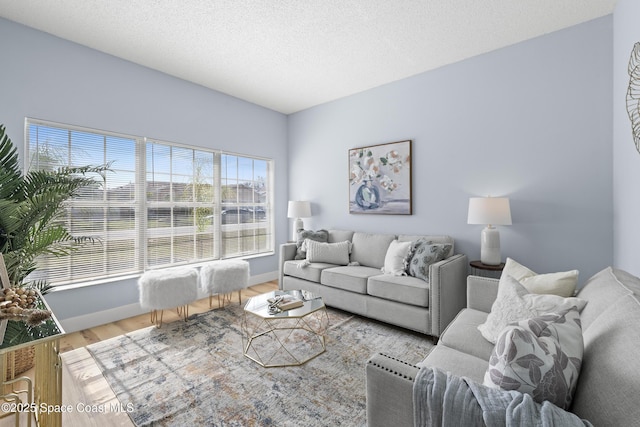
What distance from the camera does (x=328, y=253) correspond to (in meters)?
3.66

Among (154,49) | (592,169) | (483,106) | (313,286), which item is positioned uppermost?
(154,49)

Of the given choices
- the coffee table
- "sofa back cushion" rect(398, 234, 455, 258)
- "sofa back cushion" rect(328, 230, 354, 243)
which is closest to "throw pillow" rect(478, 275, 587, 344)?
the coffee table

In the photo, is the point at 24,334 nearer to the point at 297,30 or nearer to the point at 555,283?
the point at 555,283

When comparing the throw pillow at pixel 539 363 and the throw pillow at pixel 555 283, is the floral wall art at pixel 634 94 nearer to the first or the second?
the throw pillow at pixel 555 283

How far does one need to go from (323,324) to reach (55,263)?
2754 mm

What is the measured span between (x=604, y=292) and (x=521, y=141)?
2133mm

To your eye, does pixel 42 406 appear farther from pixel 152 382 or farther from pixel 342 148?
pixel 342 148

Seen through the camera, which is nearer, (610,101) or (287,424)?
(287,424)

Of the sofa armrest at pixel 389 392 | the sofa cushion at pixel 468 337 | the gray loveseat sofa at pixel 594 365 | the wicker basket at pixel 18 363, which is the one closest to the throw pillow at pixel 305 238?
the sofa cushion at pixel 468 337

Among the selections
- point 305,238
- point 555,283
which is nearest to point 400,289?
point 555,283

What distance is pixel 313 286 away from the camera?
3.48 m

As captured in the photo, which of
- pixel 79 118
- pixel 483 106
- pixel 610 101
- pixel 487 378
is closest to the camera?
pixel 487 378

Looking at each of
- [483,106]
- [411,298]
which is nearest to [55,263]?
[411,298]

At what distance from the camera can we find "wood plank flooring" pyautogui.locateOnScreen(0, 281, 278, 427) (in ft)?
5.54
